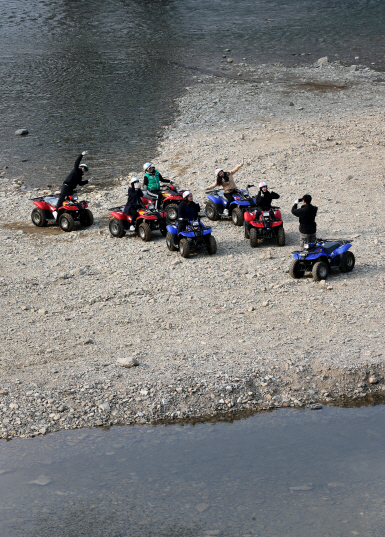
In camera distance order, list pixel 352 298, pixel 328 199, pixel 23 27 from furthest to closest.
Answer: pixel 23 27 → pixel 328 199 → pixel 352 298

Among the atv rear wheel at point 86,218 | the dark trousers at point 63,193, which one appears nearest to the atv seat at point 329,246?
the atv rear wheel at point 86,218

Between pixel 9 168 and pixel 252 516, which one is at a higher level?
pixel 9 168

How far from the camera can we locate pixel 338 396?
9656 millimetres

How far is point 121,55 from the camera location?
41.3 m

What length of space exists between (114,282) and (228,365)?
4560mm

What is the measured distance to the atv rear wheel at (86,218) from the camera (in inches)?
703

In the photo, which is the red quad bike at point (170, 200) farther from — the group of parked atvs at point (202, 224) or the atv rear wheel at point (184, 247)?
the atv rear wheel at point (184, 247)

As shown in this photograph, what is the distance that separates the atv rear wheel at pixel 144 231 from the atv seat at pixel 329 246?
4996mm

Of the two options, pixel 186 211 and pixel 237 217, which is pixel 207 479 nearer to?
pixel 186 211

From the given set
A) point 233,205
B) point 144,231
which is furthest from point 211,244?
point 233,205

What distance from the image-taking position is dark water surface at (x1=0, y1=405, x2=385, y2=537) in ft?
24.0

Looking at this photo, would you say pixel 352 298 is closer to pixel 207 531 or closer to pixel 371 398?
pixel 371 398

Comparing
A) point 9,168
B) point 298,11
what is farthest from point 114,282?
point 298,11

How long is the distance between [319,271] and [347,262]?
0.76 meters
